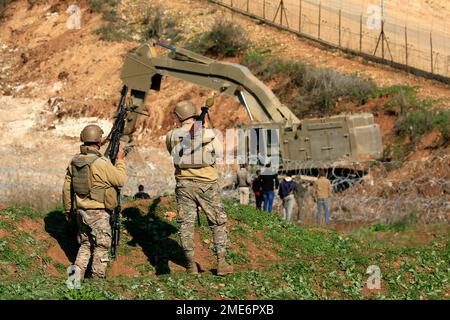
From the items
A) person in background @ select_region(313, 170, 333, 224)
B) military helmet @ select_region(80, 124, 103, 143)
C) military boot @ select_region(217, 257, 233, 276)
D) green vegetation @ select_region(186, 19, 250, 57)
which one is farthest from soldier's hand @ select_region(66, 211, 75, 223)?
green vegetation @ select_region(186, 19, 250, 57)

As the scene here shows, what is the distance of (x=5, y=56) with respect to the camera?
41875 millimetres

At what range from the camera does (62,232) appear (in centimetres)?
1261

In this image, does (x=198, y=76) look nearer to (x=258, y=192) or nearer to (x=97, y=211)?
(x=258, y=192)

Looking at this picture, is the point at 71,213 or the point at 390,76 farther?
the point at 390,76

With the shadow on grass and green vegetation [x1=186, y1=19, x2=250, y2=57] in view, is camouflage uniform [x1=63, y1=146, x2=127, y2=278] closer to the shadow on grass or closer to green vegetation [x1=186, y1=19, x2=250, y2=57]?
the shadow on grass

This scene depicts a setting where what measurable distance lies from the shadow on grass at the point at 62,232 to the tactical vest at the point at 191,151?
220cm

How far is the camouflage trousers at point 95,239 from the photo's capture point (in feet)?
35.6

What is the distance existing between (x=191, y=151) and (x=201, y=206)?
660mm

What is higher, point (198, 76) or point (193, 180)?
point (198, 76)

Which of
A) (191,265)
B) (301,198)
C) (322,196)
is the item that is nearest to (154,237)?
(191,265)

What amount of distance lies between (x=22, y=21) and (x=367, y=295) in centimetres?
3613

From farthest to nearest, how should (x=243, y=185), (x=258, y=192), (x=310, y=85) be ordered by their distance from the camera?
(x=310, y=85) → (x=243, y=185) → (x=258, y=192)

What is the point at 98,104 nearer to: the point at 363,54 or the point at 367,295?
the point at 363,54
